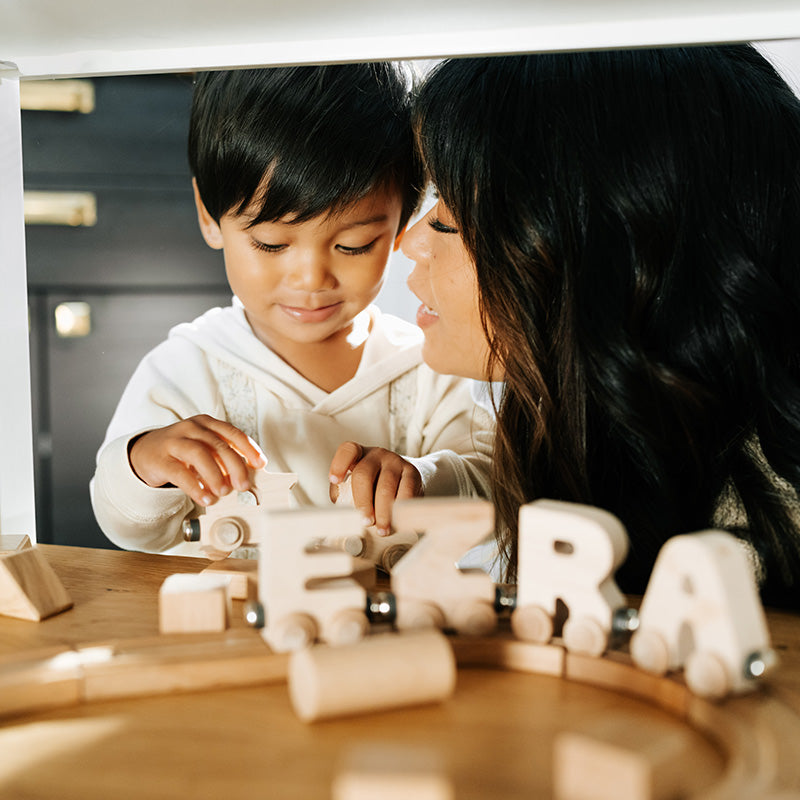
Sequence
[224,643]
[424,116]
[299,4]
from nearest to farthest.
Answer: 1. [224,643]
2. [299,4]
3. [424,116]

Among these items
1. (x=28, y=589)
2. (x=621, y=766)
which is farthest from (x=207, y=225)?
(x=621, y=766)

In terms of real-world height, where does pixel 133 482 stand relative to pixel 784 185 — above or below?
below

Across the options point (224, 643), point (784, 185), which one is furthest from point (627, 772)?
point (784, 185)

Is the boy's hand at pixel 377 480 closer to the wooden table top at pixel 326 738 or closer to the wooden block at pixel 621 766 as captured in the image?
the wooden table top at pixel 326 738

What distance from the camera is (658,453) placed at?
1.88 ft

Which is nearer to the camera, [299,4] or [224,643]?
[224,643]

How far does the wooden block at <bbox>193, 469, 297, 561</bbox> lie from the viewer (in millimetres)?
564

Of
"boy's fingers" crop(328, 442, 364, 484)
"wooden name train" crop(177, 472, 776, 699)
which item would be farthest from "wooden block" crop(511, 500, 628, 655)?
"boy's fingers" crop(328, 442, 364, 484)

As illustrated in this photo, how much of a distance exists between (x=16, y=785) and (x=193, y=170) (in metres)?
0.56

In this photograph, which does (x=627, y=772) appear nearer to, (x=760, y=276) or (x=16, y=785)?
(x=16, y=785)

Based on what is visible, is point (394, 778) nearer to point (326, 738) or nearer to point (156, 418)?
point (326, 738)

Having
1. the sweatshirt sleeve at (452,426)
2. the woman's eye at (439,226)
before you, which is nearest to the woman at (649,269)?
the woman's eye at (439,226)

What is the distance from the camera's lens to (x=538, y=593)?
42 cm

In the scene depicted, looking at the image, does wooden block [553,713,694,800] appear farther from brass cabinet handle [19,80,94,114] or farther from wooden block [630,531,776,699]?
brass cabinet handle [19,80,94,114]
